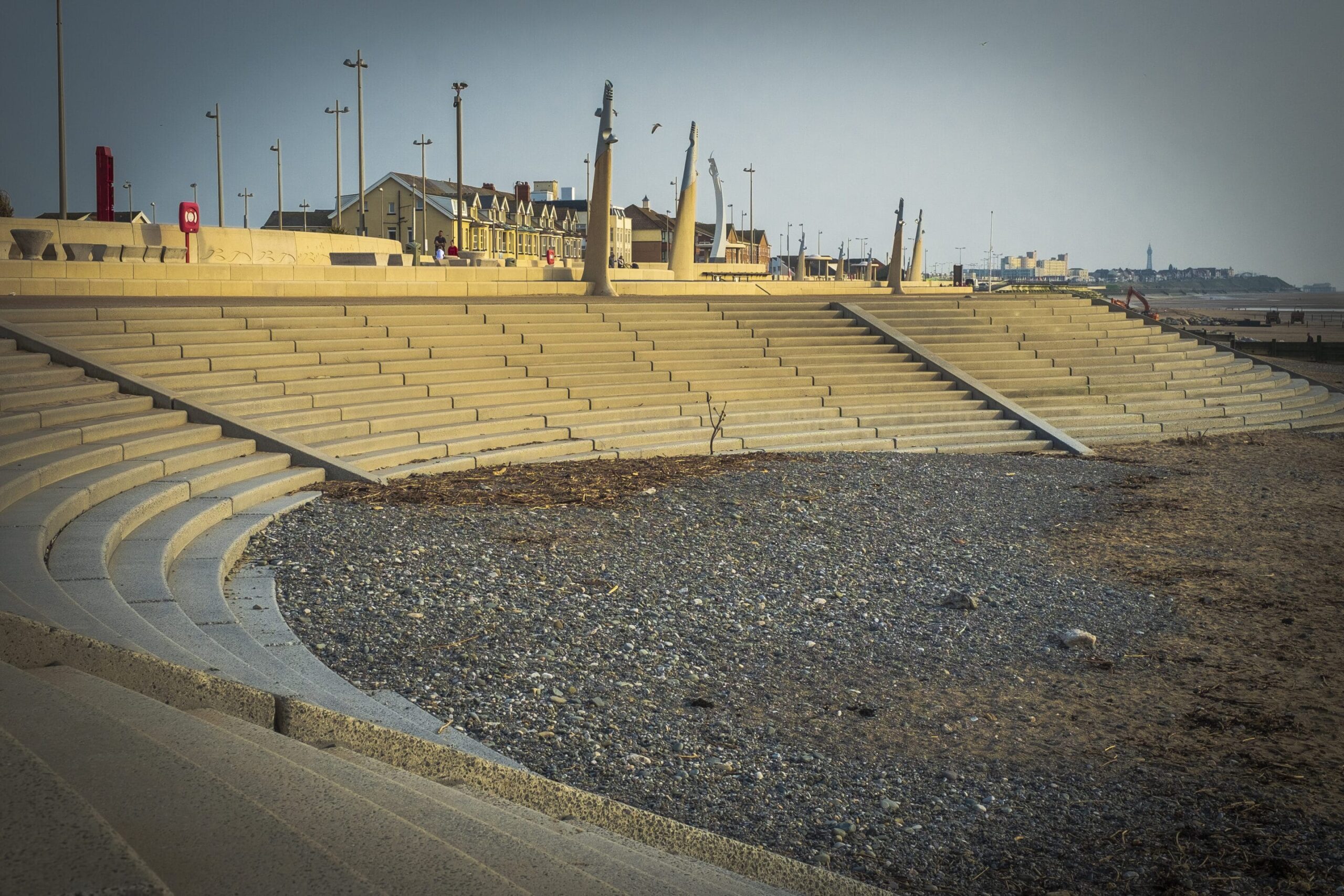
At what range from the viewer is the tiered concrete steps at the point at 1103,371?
60.8 ft

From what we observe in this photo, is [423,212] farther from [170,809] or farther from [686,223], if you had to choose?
[170,809]

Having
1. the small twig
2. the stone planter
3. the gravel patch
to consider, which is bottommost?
the gravel patch

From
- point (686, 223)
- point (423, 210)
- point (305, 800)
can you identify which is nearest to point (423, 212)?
point (423, 210)

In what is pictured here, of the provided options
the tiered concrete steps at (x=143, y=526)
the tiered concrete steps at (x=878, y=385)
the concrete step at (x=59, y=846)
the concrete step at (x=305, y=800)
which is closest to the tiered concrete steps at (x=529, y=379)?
the tiered concrete steps at (x=878, y=385)

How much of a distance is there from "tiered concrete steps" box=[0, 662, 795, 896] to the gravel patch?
1143 mm

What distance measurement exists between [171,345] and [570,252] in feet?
335

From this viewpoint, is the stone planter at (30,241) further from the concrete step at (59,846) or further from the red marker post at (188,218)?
the concrete step at (59,846)

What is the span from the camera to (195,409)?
11.3 meters

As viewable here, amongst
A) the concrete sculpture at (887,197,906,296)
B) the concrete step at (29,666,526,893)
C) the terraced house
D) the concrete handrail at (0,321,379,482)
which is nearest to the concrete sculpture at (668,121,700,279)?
the concrete sculpture at (887,197,906,296)

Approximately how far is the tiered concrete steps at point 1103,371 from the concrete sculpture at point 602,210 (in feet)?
18.7

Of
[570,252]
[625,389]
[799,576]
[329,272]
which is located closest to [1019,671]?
[799,576]

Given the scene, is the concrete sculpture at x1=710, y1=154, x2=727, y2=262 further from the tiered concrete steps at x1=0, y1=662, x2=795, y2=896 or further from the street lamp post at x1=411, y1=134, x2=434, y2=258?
the tiered concrete steps at x1=0, y1=662, x2=795, y2=896

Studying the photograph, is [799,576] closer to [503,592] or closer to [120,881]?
[503,592]

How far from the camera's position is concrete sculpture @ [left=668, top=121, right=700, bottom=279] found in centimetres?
3478
